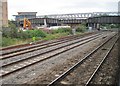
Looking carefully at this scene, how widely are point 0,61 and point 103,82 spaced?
7785mm

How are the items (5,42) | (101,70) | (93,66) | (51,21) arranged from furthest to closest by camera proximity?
1. (51,21)
2. (5,42)
3. (93,66)
4. (101,70)

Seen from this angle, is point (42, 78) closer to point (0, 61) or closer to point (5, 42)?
point (0, 61)

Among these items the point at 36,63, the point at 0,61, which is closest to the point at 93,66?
the point at 36,63

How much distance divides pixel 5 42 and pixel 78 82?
1770cm

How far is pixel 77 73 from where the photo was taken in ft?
39.8

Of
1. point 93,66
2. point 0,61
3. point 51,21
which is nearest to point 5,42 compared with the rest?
point 0,61

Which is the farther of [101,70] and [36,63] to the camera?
[36,63]

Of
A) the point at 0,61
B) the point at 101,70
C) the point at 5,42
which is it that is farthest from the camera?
the point at 5,42

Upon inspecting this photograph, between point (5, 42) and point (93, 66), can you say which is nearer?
point (93, 66)

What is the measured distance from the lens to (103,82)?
10422mm

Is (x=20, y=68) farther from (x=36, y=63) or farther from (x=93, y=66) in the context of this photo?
(x=93, y=66)

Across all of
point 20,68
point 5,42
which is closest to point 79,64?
point 20,68

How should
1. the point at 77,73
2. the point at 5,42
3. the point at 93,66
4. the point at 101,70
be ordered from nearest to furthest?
the point at 77,73 → the point at 101,70 → the point at 93,66 → the point at 5,42

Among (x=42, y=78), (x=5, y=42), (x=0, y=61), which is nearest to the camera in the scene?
(x=42, y=78)
